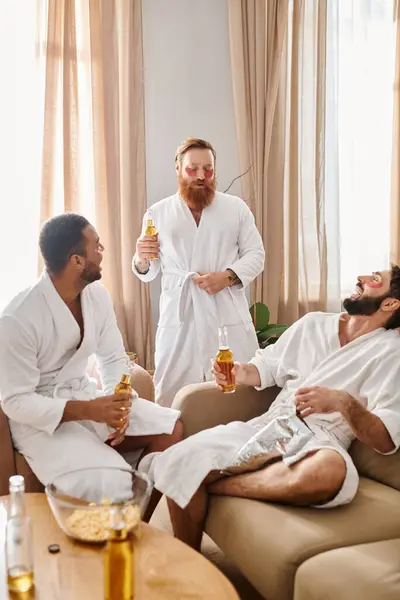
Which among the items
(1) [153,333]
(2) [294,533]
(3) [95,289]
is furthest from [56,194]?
(2) [294,533]

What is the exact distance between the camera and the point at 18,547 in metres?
1.49

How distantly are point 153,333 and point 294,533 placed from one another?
2.23m

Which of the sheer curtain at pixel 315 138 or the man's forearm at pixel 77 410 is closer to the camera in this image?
the man's forearm at pixel 77 410

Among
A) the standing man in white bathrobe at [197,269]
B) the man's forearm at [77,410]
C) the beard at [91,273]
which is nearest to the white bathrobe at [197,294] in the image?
the standing man in white bathrobe at [197,269]

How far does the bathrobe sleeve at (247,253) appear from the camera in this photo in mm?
3268

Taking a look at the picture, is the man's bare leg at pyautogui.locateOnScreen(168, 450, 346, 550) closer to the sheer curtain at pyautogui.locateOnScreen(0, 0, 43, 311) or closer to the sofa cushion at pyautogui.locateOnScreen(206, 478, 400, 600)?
the sofa cushion at pyautogui.locateOnScreen(206, 478, 400, 600)

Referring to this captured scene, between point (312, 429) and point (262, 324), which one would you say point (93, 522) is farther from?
point (262, 324)

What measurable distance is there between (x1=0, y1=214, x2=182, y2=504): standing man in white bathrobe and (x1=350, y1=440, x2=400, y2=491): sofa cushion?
2.09 feet

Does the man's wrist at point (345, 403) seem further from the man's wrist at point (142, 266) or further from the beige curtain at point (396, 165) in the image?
the beige curtain at point (396, 165)

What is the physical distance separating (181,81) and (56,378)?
224 cm

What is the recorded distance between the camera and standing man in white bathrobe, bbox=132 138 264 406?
3258 mm

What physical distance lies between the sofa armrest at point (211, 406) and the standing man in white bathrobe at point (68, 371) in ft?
0.15

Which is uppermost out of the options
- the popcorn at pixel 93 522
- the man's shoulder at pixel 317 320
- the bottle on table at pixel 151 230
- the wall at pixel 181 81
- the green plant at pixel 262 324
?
the wall at pixel 181 81

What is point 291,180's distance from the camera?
4289 mm
